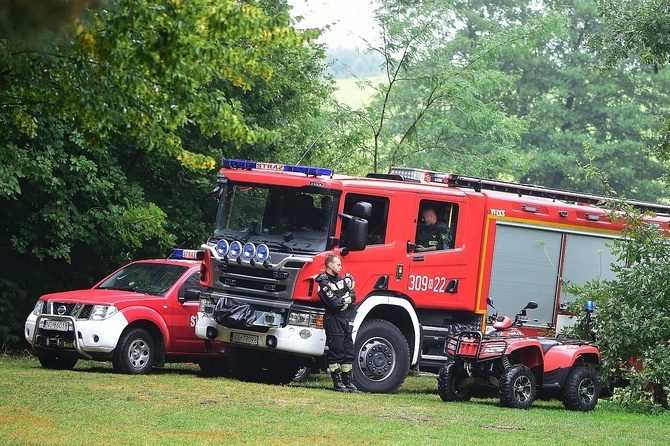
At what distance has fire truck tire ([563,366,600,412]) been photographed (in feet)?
49.7

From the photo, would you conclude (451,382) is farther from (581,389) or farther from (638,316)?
(638,316)

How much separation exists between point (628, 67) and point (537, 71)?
3921 millimetres

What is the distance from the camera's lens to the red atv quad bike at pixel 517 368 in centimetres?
1469

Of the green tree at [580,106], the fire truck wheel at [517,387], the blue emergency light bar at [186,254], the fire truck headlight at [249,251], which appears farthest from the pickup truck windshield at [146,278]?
the green tree at [580,106]

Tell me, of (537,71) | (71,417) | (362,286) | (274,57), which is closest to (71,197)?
(274,57)

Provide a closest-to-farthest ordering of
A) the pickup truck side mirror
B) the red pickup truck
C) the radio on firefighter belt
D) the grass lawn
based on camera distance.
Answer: the grass lawn < the radio on firefighter belt < the red pickup truck < the pickup truck side mirror

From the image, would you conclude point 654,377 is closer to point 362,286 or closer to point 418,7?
point 362,286

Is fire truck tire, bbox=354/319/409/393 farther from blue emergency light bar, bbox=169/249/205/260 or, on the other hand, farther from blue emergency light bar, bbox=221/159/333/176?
blue emergency light bar, bbox=169/249/205/260

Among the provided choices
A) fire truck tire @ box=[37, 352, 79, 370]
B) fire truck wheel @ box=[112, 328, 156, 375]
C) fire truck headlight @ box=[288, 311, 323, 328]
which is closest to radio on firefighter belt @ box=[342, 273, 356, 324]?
fire truck headlight @ box=[288, 311, 323, 328]

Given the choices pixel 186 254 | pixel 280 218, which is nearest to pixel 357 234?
pixel 280 218

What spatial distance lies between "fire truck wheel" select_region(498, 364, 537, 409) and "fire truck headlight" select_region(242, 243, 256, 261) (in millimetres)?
3566

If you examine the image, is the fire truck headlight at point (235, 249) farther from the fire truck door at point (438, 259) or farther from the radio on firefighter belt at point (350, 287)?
the fire truck door at point (438, 259)

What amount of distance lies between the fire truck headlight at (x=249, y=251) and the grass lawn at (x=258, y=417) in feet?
5.54

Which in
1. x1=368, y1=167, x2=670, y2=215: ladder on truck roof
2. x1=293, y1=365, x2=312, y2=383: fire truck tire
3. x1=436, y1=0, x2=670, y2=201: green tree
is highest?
x1=436, y1=0, x2=670, y2=201: green tree
